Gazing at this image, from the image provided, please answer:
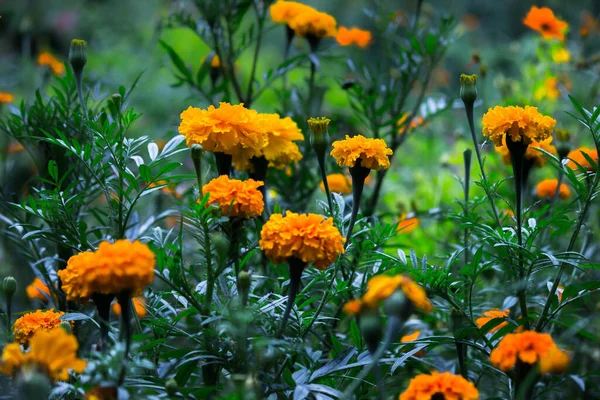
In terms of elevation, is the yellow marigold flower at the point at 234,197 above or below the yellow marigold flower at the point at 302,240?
above

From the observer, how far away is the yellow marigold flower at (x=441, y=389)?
81 centimetres

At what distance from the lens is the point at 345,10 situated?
18.9ft

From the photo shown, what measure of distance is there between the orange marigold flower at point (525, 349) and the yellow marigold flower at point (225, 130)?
1.68ft

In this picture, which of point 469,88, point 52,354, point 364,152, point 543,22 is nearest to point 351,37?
point 543,22

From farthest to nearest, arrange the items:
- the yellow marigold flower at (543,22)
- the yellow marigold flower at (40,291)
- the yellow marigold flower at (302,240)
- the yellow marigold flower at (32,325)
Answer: the yellow marigold flower at (543,22) → the yellow marigold flower at (40,291) → the yellow marigold flower at (32,325) → the yellow marigold flower at (302,240)

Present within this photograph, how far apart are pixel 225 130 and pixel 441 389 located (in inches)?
20.4

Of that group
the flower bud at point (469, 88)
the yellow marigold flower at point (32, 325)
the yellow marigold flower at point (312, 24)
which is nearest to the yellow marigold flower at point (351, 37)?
the yellow marigold flower at point (312, 24)

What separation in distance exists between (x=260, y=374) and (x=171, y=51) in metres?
0.87

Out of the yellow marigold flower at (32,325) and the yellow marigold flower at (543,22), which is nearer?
the yellow marigold flower at (32,325)

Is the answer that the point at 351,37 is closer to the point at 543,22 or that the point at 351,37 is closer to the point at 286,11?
the point at 286,11

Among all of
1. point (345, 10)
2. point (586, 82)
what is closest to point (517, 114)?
point (586, 82)

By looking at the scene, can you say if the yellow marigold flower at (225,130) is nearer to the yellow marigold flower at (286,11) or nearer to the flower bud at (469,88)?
the flower bud at (469,88)

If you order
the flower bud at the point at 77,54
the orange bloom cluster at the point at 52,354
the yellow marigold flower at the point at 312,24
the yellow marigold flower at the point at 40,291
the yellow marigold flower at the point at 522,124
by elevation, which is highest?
the yellow marigold flower at the point at 312,24

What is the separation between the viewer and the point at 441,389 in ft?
2.67
